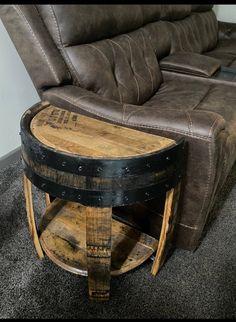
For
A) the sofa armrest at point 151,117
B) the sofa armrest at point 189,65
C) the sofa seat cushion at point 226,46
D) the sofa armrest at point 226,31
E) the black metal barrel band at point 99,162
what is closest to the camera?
the black metal barrel band at point 99,162

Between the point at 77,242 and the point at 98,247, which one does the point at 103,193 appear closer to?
the point at 98,247

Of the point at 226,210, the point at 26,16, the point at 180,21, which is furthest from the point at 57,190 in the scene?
the point at 180,21

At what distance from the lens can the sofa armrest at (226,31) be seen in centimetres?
294

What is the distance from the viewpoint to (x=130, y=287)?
1.03m

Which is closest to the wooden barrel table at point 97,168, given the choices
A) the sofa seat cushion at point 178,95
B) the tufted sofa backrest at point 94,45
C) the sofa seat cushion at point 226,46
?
the tufted sofa backrest at point 94,45

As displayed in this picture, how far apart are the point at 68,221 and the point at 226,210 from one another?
78cm

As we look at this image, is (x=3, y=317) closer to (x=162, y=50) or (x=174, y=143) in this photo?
(x=174, y=143)

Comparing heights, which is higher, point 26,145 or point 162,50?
point 26,145

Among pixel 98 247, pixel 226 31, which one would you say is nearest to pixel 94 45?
pixel 98 247

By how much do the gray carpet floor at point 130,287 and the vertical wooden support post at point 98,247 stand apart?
0.10 m

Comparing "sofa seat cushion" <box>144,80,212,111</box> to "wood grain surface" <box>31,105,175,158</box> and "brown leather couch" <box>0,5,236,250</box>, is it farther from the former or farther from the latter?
"wood grain surface" <box>31,105,175,158</box>

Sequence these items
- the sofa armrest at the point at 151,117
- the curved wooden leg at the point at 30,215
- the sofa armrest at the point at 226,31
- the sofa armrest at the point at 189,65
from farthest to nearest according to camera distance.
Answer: the sofa armrest at the point at 226,31
the sofa armrest at the point at 189,65
the curved wooden leg at the point at 30,215
the sofa armrest at the point at 151,117

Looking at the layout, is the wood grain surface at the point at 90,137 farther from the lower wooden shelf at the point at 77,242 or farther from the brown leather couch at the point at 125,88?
the lower wooden shelf at the point at 77,242

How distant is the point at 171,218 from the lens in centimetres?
93
